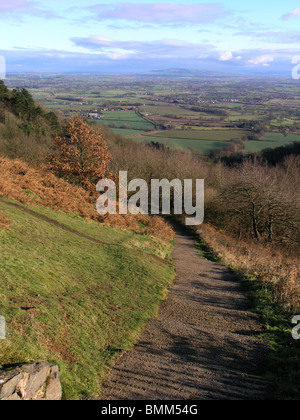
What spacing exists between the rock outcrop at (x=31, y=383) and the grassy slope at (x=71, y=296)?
15.4 inches

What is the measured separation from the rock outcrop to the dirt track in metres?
1.03

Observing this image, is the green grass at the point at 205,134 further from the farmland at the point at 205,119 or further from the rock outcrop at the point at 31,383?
the rock outcrop at the point at 31,383

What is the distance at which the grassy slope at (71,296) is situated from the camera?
6013 mm

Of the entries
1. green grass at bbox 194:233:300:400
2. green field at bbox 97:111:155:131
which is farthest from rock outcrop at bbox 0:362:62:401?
green field at bbox 97:111:155:131

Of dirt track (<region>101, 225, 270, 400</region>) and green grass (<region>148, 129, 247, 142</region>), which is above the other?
green grass (<region>148, 129, 247, 142</region>)

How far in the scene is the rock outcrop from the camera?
172 inches

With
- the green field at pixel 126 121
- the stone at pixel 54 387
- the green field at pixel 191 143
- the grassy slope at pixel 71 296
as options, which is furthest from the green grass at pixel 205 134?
the stone at pixel 54 387

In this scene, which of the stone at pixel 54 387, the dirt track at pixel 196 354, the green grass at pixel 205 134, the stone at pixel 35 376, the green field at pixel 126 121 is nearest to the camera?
the stone at pixel 35 376

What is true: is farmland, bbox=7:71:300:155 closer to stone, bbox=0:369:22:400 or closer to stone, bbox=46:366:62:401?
stone, bbox=46:366:62:401

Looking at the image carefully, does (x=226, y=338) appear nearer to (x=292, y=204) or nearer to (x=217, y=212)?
(x=292, y=204)

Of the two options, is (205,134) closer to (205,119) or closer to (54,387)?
(205,119)

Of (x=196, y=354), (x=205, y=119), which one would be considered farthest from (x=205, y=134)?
(x=196, y=354)

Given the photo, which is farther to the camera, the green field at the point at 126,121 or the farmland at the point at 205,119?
the green field at the point at 126,121
